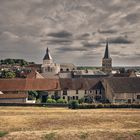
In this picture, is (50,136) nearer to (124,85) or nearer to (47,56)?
(124,85)

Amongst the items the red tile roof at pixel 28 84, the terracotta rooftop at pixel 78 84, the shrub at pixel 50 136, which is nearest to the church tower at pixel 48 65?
the terracotta rooftop at pixel 78 84

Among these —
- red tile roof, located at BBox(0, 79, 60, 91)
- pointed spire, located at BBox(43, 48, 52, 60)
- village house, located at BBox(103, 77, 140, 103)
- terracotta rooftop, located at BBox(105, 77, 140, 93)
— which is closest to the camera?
village house, located at BBox(103, 77, 140, 103)

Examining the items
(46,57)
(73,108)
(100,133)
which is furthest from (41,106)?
(46,57)

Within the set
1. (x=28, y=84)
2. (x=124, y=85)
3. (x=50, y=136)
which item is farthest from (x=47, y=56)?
(x=50, y=136)

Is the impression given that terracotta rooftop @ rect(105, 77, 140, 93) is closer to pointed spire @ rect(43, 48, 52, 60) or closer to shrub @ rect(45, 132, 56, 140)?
shrub @ rect(45, 132, 56, 140)

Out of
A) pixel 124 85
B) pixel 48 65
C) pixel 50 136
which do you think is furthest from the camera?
pixel 48 65

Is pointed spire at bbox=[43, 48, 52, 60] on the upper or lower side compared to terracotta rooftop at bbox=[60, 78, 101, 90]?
upper

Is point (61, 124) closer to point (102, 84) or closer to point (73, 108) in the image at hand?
point (73, 108)

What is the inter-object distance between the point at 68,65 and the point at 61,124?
6409 inches

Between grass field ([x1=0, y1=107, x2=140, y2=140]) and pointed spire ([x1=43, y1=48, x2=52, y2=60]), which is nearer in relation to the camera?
grass field ([x1=0, y1=107, x2=140, y2=140])

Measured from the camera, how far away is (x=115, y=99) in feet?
211

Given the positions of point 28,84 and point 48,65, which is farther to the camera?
point 48,65

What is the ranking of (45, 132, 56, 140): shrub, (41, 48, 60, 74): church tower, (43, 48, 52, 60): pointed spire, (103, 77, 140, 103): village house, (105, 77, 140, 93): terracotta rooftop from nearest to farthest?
(45, 132, 56, 140): shrub < (103, 77, 140, 103): village house < (105, 77, 140, 93): terracotta rooftop < (41, 48, 60, 74): church tower < (43, 48, 52, 60): pointed spire

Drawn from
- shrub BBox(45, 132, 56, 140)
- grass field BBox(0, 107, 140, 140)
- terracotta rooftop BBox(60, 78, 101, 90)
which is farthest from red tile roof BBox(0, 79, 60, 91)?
shrub BBox(45, 132, 56, 140)
